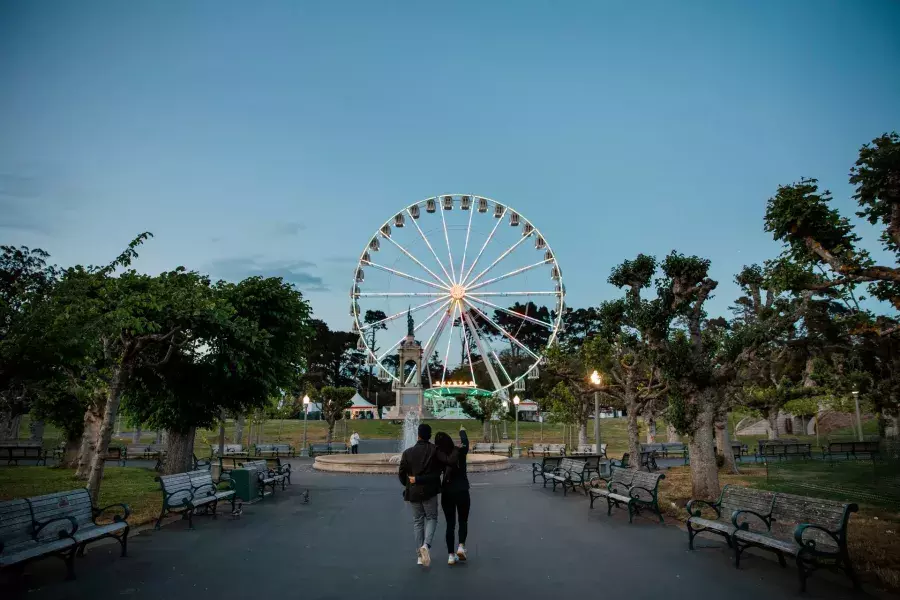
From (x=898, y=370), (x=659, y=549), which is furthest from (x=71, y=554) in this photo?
(x=898, y=370)

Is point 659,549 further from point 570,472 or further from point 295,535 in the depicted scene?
point 570,472

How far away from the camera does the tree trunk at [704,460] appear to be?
39.6 ft

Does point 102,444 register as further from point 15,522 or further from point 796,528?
point 796,528

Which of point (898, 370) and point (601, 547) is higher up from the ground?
point (898, 370)

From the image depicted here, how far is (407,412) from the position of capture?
26.4m

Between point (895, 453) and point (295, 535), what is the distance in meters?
14.5

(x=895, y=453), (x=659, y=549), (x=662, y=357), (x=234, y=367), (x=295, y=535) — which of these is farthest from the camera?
(x=234, y=367)

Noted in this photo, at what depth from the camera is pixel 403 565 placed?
22.8ft

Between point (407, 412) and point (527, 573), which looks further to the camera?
point (407, 412)

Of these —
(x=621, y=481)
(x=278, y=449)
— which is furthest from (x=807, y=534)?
(x=278, y=449)

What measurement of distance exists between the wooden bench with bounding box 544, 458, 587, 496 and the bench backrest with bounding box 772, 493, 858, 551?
22.2 ft

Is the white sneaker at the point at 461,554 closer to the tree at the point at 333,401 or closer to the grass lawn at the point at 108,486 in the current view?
the grass lawn at the point at 108,486

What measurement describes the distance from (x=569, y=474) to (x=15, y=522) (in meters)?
11.3

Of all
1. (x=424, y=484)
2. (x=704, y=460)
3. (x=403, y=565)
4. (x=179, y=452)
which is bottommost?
(x=403, y=565)
